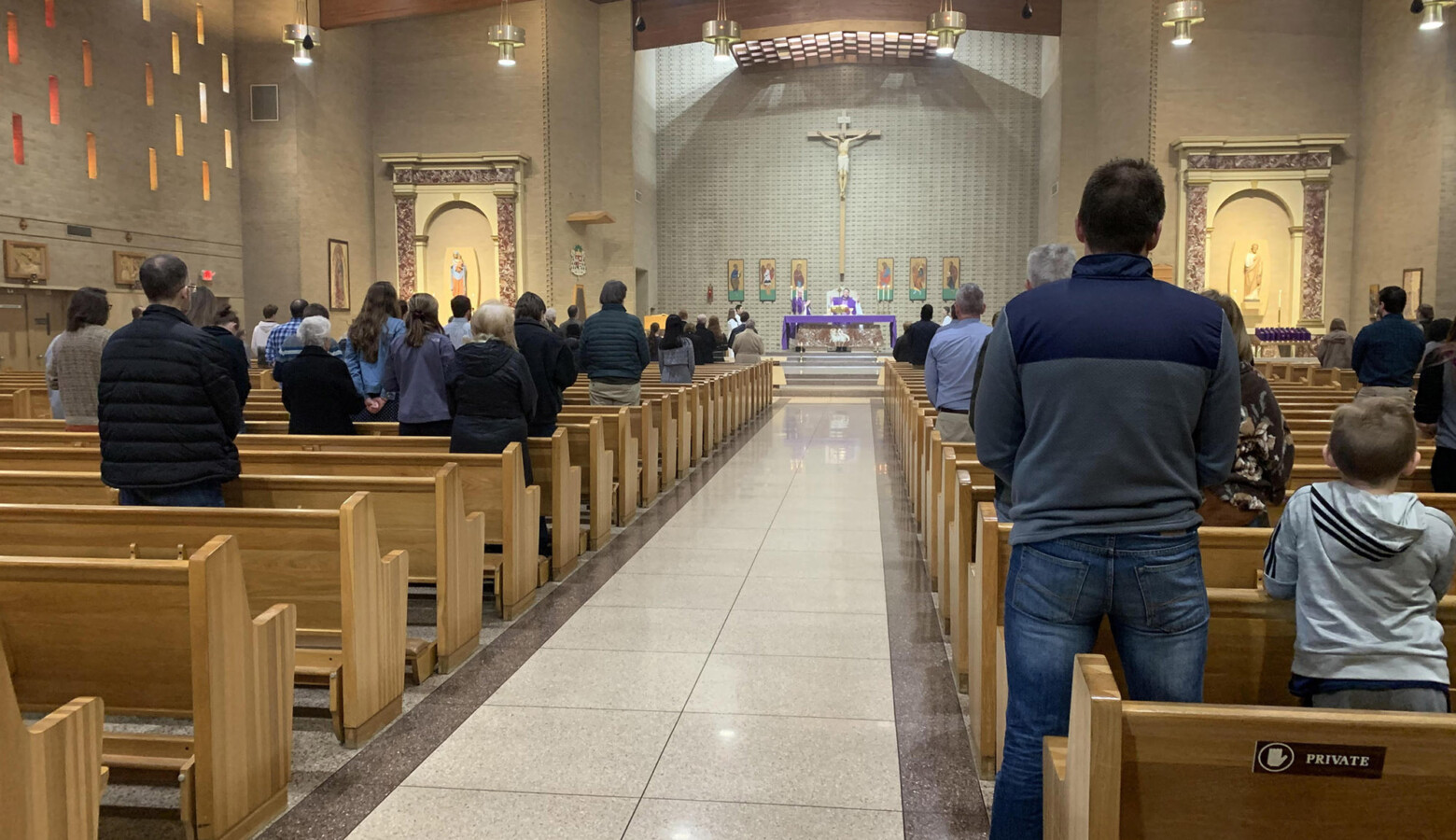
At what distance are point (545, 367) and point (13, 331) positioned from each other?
37.0ft

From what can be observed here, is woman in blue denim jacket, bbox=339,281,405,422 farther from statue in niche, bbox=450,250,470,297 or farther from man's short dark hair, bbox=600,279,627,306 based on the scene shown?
statue in niche, bbox=450,250,470,297

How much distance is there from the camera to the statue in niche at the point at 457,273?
20.1m

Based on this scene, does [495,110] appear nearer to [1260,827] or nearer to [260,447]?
[260,447]

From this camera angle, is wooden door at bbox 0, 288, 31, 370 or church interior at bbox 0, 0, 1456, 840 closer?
church interior at bbox 0, 0, 1456, 840

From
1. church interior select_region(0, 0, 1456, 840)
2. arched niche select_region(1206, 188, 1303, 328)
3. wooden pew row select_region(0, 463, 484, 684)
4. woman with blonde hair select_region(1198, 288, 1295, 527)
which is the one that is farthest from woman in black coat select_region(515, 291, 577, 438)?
arched niche select_region(1206, 188, 1303, 328)

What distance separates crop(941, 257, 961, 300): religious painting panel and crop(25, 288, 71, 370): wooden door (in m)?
17.1

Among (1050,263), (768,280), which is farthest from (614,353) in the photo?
(768,280)

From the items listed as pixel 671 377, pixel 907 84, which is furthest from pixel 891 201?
pixel 671 377

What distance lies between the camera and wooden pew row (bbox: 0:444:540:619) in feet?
14.8

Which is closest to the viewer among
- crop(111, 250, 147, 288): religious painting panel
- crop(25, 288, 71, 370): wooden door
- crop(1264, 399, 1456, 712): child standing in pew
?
crop(1264, 399, 1456, 712): child standing in pew

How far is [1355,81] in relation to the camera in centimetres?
1830

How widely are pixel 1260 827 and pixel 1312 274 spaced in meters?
19.6

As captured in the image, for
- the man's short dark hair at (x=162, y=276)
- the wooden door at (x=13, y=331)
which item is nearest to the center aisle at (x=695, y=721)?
the man's short dark hair at (x=162, y=276)

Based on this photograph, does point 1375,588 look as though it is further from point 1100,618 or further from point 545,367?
point 545,367
